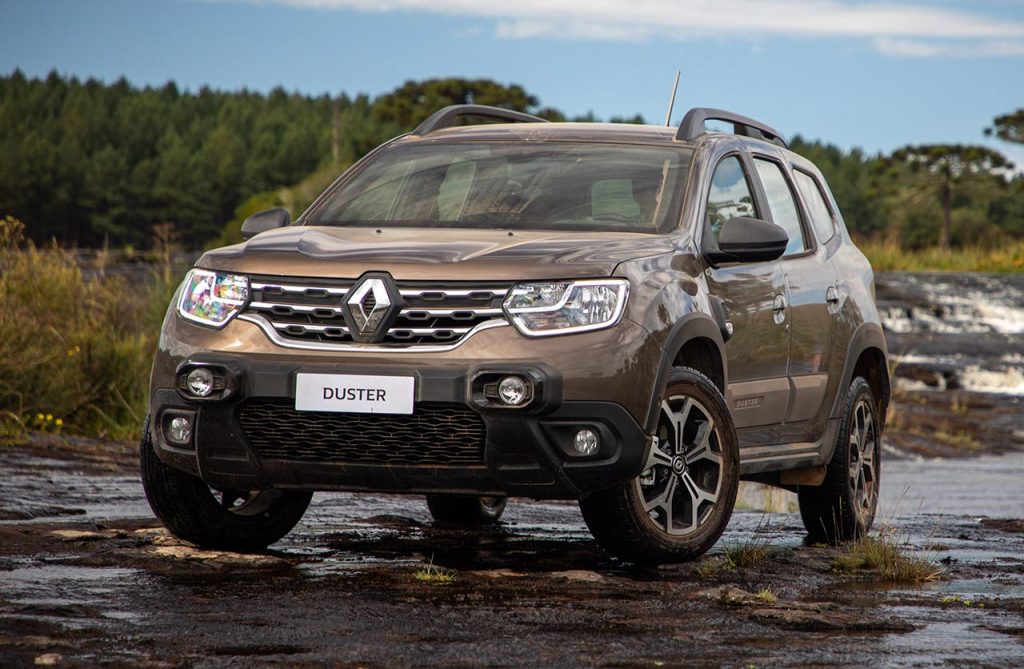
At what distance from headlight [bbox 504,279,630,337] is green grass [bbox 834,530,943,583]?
175 cm

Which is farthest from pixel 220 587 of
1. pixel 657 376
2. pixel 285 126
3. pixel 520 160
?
pixel 285 126

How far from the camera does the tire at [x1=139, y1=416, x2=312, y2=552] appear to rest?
655cm

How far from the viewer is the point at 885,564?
6.90 meters

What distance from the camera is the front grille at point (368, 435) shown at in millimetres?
5762

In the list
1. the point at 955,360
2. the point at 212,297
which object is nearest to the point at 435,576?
the point at 212,297

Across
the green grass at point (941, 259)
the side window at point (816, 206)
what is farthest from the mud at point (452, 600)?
the green grass at point (941, 259)

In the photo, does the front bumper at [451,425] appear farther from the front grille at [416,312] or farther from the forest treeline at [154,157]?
the forest treeline at [154,157]

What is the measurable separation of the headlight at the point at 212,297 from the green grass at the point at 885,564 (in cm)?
276

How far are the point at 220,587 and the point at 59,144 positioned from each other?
128574 mm

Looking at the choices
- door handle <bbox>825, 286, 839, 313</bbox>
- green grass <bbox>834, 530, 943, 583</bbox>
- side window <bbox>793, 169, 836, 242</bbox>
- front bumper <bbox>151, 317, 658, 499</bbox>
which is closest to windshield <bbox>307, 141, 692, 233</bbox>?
front bumper <bbox>151, 317, 658, 499</bbox>

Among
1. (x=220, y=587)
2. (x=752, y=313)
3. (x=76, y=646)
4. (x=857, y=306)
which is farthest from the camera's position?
(x=857, y=306)

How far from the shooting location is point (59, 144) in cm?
12862

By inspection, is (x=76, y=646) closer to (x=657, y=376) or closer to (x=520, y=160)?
(x=657, y=376)

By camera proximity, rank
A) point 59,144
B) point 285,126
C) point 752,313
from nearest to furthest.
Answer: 1. point 752,313
2. point 59,144
3. point 285,126
